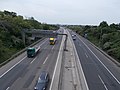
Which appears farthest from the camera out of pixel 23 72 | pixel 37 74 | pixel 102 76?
pixel 23 72

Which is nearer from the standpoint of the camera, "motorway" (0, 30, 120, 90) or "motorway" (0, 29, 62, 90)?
"motorway" (0, 29, 62, 90)

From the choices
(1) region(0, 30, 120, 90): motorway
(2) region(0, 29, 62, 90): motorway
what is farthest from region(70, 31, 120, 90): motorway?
(2) region(0, 29, 62, 90): motorway

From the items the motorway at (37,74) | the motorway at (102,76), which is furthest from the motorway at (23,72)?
the motorway at (102,76)

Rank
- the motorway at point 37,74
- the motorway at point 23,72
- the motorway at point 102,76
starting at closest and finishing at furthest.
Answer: the motorway at point 23,72, the motorway at point 37,74, the motorway at point 102,76

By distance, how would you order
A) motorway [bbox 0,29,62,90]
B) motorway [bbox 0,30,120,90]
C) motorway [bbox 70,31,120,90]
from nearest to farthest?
motorway [bbox 0,29,62,90] < motorway [bbox 0,30,120,90] < motorway [bbox 70,31,120,90]

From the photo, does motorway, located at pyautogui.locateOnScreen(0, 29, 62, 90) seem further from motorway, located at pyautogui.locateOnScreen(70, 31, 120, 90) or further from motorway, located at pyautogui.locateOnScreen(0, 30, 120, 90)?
motorway, located at pyautogui.locateOnScreen(70, 31, 120, 90)

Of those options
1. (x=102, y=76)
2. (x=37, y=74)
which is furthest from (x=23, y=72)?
(x=102, y=76)

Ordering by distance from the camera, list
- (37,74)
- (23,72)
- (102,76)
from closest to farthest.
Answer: (37,74), (102,76), (23,72)

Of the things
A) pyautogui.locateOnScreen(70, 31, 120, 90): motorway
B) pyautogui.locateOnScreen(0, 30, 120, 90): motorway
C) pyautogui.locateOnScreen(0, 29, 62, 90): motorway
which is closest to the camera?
pyautogui.locateOnScreen(0, 29, 62, 90): motorway

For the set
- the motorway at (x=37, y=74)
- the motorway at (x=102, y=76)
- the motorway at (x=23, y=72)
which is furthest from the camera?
the motorway at (x=102, y=76)

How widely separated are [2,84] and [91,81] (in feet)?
37.8

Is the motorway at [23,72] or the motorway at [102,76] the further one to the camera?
the motorway at [102,76]

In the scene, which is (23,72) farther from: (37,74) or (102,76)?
(102,76)

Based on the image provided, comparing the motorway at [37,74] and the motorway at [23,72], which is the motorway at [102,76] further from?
the motorway at [23,72]
